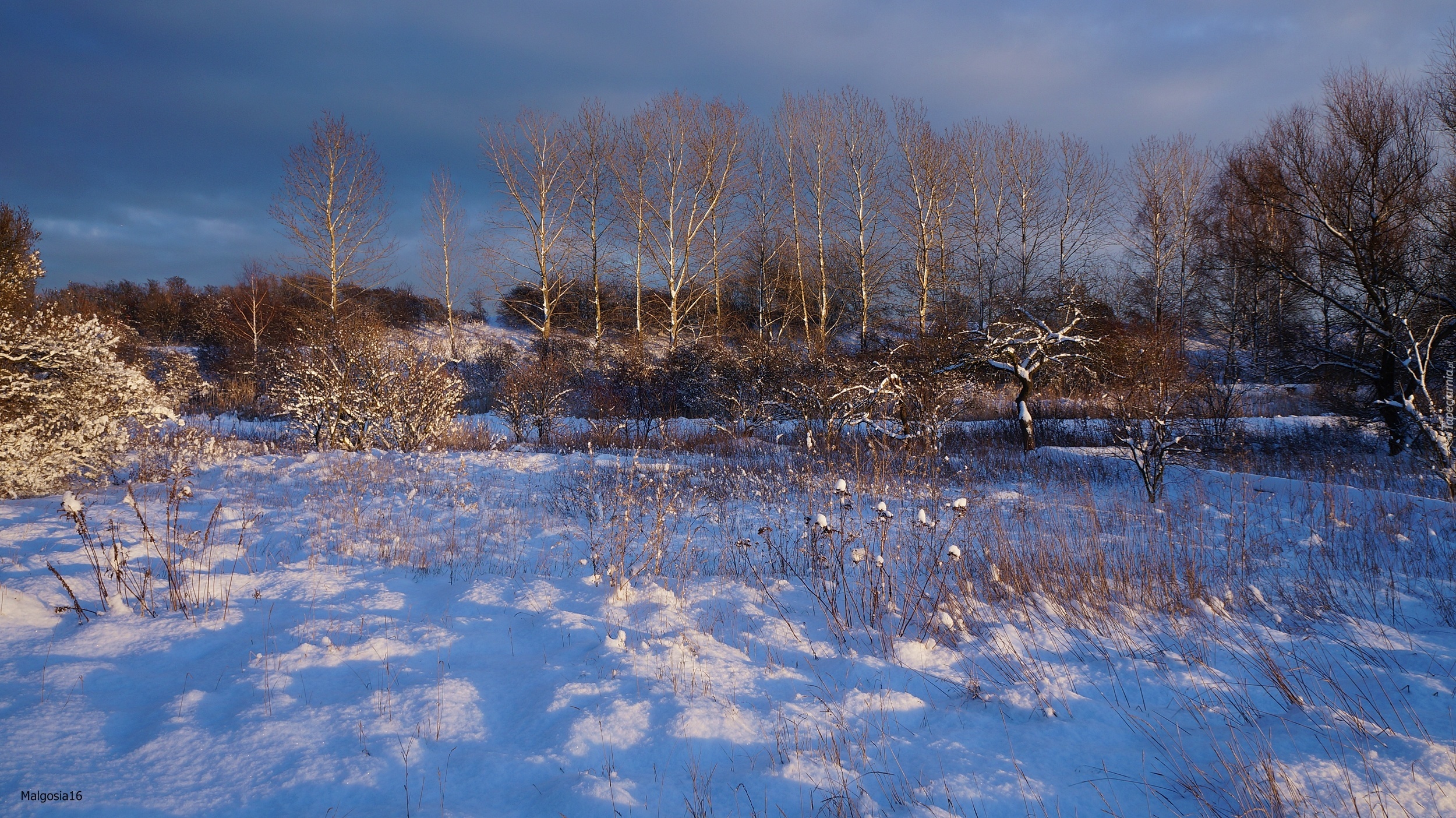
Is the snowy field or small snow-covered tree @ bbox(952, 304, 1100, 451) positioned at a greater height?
small snow-covered tree @ bbox(952, 304, 1100, 451)

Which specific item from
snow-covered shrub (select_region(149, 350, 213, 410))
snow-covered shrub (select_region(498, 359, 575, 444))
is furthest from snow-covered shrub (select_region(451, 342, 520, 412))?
snow-covered shrub (select_region(149, 350, 213, 410))

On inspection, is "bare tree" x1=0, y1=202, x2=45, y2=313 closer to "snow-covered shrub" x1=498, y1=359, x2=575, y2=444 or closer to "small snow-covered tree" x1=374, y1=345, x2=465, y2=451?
"small snow-covered tree" x1=374, y1=345, x2=465, y2=451

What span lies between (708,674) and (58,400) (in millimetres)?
6757

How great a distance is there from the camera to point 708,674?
2.70 m

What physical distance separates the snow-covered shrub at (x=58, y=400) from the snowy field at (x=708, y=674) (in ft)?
1.84

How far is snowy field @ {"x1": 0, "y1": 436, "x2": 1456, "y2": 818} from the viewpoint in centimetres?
192

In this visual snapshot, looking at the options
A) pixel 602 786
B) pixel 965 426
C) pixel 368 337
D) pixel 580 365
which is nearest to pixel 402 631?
pixel 602 786

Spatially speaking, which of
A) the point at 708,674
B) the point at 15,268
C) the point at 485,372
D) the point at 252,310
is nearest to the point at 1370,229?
the point at 708,674

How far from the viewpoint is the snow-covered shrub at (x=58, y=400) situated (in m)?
5.28

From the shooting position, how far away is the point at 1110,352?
14.8 meters

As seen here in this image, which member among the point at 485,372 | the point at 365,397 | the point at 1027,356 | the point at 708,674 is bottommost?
the point at 708,674

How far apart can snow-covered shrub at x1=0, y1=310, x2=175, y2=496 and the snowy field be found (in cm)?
56

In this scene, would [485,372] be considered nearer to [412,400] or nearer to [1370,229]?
[412,400]

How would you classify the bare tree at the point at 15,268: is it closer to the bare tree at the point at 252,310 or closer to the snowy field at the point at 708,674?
the snowy field at the point at 708,674
